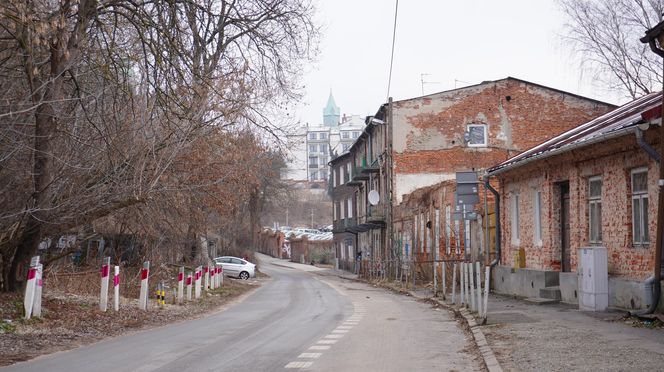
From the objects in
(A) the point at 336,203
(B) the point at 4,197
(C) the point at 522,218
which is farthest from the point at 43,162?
(A) the point at 336,203

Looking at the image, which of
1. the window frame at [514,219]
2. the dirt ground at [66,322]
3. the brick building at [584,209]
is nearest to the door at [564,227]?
the brick building at [584,209]

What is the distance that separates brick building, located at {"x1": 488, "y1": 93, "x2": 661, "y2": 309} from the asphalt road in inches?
140

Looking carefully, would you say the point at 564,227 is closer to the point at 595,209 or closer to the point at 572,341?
the point at 595,209

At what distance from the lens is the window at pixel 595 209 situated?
17719 mm

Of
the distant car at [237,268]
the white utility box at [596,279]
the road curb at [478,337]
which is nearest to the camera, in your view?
the road curb at [478,337]

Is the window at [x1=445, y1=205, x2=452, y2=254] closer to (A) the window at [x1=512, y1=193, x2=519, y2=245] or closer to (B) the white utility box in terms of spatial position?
(A) the window at [x1=512, y1=193, x2=519, y2=245]

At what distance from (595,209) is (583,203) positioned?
1.31 feet

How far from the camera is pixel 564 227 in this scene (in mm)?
20344

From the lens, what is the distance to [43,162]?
1468cm

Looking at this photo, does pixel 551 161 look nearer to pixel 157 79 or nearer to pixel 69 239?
pixel 157 79

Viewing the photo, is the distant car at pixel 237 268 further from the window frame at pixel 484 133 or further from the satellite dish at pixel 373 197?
the window frame at pixel 484 133

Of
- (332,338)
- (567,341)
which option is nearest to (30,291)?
(332,338)

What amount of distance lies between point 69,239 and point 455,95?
23775 mm

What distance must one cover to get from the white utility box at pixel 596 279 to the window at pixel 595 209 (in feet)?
5.41
